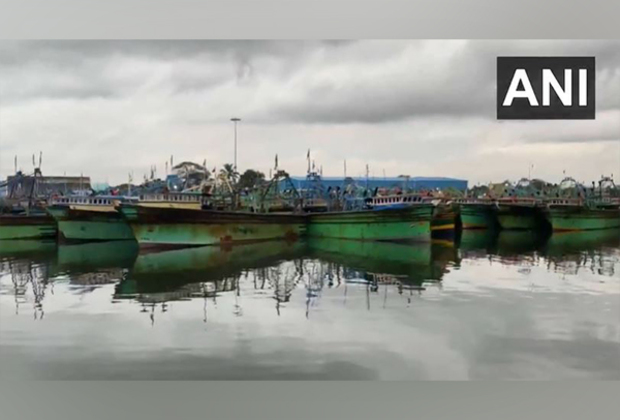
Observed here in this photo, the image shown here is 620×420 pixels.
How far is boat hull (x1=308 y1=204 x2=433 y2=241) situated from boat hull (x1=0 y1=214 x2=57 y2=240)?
141 centimetres

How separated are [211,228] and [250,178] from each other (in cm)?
35

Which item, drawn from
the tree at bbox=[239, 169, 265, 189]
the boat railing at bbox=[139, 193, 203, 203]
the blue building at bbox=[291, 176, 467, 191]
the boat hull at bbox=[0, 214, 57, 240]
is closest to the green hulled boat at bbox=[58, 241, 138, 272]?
the boat hull at bbox=[0, 214, 57, 240]

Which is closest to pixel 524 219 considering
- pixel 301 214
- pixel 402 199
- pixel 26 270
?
pixel 402 199

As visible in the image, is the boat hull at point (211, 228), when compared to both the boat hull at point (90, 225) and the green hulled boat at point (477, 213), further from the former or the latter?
the green hulled boat at point (477, 213)

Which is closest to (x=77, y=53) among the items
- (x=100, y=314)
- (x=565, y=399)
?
(x=100, y=314)

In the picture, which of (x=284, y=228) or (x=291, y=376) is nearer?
(x=291, y=376)

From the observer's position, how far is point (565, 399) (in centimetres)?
329

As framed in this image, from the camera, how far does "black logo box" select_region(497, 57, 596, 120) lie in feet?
10.8

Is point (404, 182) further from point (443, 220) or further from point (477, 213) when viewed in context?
point (477, 213)

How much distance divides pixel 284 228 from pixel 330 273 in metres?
0.36

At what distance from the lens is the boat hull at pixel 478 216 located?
346cm

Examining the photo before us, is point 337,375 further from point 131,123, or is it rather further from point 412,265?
point 131,123

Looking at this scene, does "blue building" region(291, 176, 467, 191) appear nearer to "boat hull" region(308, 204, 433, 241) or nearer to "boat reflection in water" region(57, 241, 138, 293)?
"boat hull" region(308, 204, 433, 241)

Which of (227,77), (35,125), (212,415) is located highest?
(227,77)
